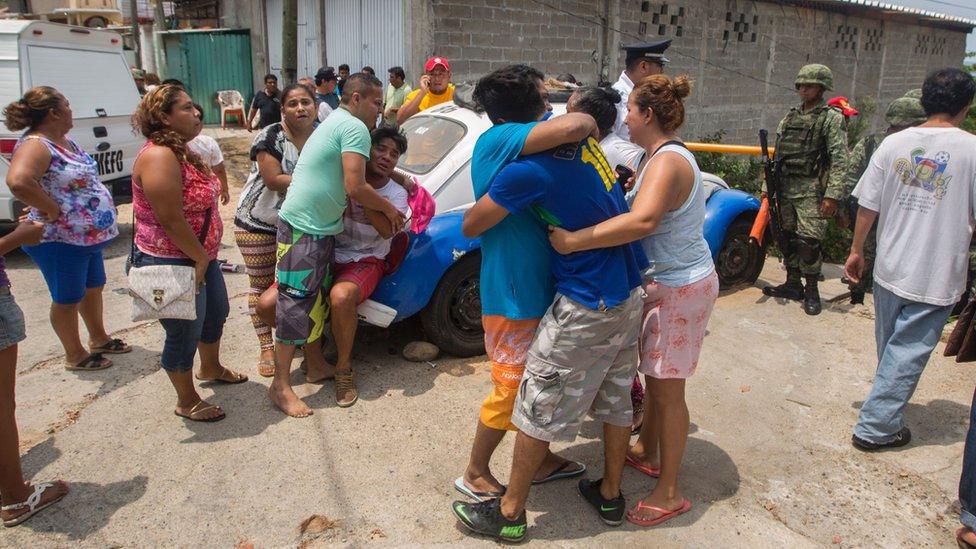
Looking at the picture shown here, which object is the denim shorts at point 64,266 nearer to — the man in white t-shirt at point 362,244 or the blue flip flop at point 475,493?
the man in white t-shirt at point 362,244

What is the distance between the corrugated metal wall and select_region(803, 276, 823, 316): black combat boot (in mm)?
13769

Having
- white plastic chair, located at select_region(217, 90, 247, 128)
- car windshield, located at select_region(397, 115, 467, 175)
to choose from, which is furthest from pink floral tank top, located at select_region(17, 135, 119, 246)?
white plastic chair, located at select_region(217, 90, 247, 128)

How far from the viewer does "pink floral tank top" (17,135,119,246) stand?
410 centimetres

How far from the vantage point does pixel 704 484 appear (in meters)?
3.33

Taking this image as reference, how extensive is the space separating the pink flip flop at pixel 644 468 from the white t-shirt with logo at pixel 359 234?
186 cm

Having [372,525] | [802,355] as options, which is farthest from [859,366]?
[372,525]

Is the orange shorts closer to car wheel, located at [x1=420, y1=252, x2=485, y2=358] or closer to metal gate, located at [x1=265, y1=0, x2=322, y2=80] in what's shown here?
car wheel, located at [x1=420, y1=252, x2=485, y2=358]

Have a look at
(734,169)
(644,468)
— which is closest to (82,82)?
(644,468)

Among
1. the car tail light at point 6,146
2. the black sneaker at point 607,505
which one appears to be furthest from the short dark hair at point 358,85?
the car tail light at point 6,146

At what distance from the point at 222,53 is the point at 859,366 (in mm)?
15408

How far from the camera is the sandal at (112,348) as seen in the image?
4.70 meters

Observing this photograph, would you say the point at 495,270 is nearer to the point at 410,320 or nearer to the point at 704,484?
the point at 704,484

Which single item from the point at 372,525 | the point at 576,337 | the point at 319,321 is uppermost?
the point at 576,337

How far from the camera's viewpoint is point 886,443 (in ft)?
11.9
